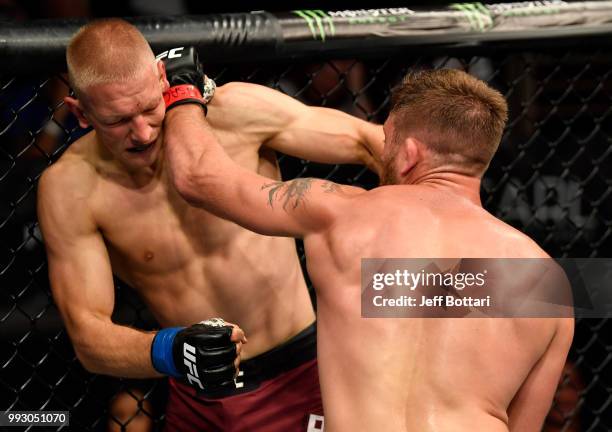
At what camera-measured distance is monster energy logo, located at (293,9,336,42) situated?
5.95 feet

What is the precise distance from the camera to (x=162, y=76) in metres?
1.61

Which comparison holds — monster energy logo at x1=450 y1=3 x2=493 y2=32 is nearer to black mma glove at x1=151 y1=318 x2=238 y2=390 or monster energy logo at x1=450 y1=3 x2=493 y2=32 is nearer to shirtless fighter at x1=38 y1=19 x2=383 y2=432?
shirtless fighter at x1=38 y1=19 x2=383 y2=432

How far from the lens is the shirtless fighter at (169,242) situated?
1.56 meters

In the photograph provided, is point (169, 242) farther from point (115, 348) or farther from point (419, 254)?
point (419, 254)

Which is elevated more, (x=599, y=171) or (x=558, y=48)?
(x=558, y=48)

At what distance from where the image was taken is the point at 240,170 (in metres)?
1.50

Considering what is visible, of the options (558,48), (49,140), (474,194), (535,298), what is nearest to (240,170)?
(474,194)

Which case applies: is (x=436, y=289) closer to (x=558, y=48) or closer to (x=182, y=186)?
(x=182, y=186)

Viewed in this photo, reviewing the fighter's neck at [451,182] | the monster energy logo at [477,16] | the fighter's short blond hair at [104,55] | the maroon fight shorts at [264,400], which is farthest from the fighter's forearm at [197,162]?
the monster energy logo at [477,16]

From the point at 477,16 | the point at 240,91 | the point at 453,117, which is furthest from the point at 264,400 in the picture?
the point at 477,16

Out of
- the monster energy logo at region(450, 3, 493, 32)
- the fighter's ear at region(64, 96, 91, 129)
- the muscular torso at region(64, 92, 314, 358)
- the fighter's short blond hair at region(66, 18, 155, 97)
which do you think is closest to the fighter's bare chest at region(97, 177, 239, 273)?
the muscular torso at region(64, 92, 314, 358)

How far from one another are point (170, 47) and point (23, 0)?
1424 millimetres

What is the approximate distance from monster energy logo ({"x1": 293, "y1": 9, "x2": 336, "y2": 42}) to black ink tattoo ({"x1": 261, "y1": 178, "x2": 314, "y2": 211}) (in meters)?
0.49

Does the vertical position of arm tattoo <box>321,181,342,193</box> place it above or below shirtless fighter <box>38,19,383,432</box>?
above
